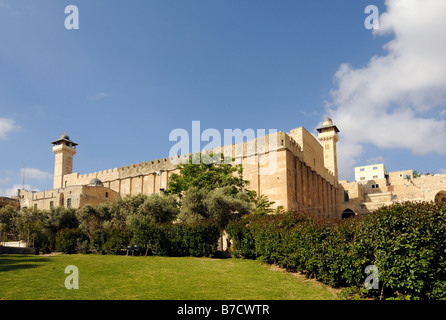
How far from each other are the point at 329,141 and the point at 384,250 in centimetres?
4797

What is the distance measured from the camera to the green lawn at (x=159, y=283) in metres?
8.26

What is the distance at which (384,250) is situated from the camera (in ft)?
26.3

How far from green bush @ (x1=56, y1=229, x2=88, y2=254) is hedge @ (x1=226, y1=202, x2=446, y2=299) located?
46.8 feet

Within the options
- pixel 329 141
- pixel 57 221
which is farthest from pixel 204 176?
pixel 329 141

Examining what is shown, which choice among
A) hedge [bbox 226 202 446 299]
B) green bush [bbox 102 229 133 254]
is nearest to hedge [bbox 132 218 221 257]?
green bush [bbox 102 229 133 254]

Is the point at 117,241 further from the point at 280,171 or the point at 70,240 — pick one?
the point at 280,171

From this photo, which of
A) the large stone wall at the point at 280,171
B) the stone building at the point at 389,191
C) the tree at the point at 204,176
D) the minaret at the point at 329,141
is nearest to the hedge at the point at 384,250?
the tree at the point at 204,176

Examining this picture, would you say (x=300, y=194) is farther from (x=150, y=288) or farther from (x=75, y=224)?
(x=150, y=288)

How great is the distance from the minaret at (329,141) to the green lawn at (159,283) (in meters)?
42.7

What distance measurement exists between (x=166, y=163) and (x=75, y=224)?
18889 millimetres

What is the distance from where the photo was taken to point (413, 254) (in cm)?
748

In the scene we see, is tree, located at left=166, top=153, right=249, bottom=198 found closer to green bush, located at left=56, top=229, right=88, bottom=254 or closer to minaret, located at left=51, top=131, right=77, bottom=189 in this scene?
green bush, located at left=56, top=229, right=88, bottom=254
